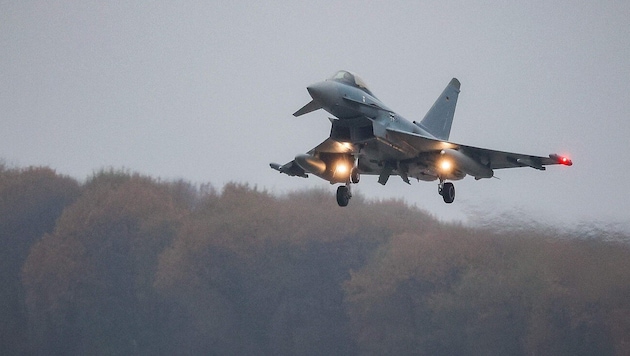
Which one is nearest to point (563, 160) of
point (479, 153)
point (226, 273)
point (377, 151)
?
point (479, 153)

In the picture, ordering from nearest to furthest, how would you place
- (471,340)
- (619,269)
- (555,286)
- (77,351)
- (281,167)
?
(281,167) → (619,269) → (555,286) → (471,340) → (77,351)

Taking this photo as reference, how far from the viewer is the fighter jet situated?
2750 centimetres

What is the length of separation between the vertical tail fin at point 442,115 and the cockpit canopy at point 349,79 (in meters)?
3.90

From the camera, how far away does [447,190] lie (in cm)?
2970

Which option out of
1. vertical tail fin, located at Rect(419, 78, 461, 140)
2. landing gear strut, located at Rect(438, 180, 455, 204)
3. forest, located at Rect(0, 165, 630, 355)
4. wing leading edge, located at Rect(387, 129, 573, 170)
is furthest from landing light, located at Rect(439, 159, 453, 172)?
forest, located at Rect(0, 165, 630, 355)

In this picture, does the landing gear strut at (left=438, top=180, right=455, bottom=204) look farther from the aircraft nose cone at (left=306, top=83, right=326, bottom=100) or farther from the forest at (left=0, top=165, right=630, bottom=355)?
the forest at (left=0, top=165, right=630, bottom=355)

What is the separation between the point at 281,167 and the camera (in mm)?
31906

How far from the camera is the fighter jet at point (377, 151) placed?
1083 inches

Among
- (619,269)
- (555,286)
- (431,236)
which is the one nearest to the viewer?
(619,269)

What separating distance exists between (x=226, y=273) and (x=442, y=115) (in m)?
22.3

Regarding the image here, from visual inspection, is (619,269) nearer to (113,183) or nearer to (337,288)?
(337,288)

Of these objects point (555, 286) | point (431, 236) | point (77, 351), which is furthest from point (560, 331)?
point (77, 351)

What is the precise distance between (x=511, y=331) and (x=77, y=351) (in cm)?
2060

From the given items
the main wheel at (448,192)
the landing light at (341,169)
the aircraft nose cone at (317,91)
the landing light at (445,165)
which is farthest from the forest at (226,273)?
the aircraft nose cone at (317,91)
